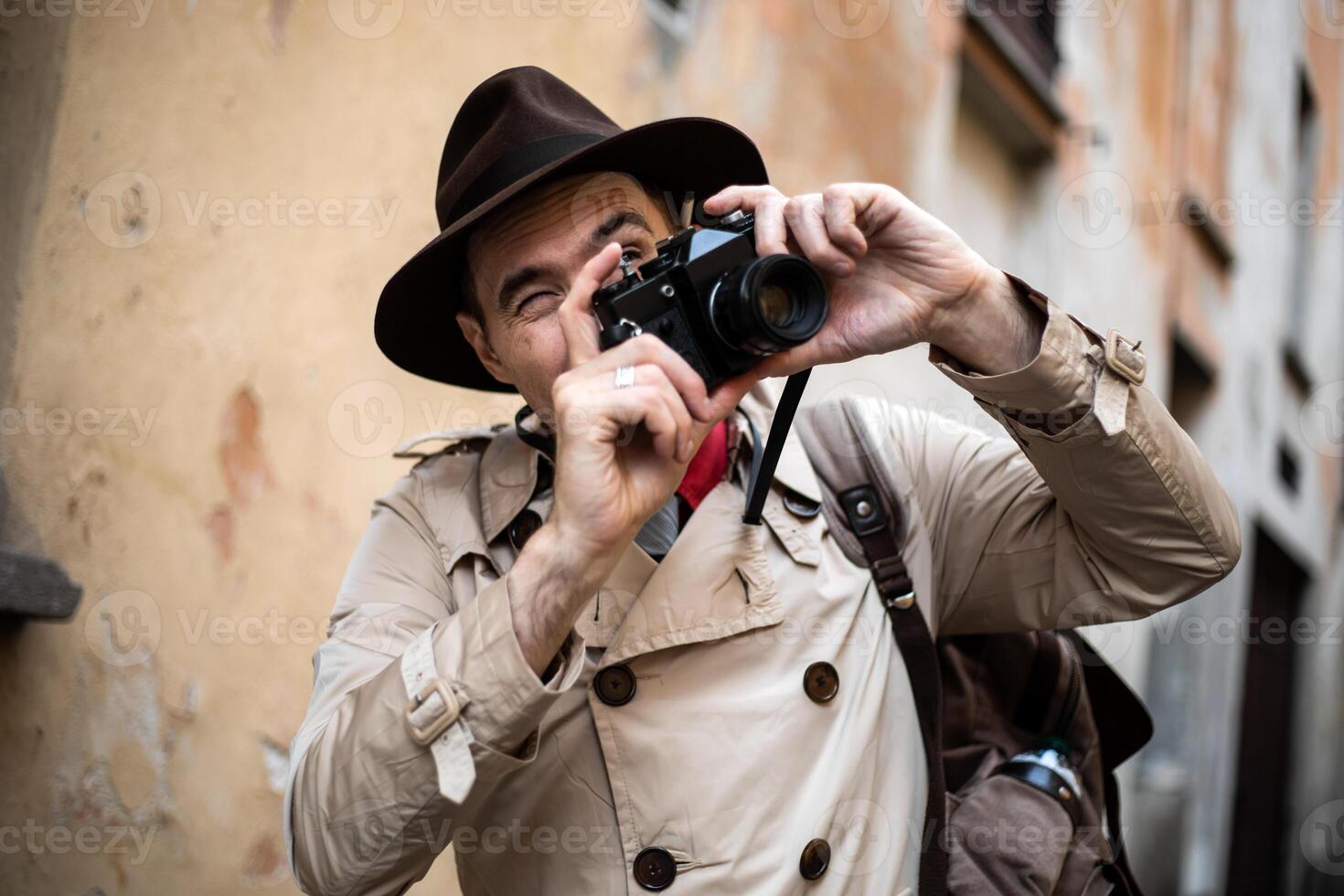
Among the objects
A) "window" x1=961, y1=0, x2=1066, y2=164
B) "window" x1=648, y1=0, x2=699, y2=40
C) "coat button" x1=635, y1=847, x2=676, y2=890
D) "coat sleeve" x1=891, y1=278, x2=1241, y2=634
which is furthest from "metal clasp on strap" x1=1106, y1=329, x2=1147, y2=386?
"window" x1=961, y1=0, x2=1066, y2=164

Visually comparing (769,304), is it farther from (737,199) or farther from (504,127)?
(504,127)

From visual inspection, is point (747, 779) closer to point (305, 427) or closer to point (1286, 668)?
point (305, 427)

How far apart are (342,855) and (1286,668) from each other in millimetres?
9903

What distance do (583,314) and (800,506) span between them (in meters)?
Answer: 0.48

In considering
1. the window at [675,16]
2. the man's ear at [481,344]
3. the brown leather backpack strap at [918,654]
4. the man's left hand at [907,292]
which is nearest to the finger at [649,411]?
the man's left hand at [907,292]

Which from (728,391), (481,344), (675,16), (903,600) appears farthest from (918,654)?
(675,16)

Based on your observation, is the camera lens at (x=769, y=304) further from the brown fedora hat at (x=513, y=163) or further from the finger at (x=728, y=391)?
the brown fedora hat at (x=513, y=163)

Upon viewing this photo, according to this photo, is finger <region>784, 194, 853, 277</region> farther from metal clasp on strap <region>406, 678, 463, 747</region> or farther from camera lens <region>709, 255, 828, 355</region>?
metal clasp on strap <region>406, 678, 463, 747</region>

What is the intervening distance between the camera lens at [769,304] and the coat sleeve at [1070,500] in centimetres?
30

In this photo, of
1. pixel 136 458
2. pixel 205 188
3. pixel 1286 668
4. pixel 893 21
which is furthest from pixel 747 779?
pixel 1286 668

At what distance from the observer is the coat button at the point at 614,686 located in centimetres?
157

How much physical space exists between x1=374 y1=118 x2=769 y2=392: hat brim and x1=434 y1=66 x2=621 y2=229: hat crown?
0.23 feet

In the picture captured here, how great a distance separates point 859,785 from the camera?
5.35ft

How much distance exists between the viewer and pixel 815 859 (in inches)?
61.1
